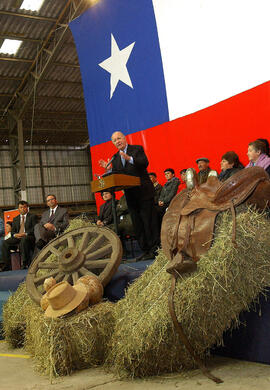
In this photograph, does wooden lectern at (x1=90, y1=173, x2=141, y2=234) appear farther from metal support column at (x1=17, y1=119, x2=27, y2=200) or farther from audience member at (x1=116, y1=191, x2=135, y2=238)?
metal support column at (x1=17, y1=119, x2=27, y2=200)

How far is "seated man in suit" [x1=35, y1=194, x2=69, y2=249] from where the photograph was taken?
4926mm

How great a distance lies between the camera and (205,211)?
200 centimetres

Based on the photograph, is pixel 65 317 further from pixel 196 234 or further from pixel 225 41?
pixel 225 41

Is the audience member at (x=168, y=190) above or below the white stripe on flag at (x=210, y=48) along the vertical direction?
below

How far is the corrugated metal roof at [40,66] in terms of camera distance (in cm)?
878

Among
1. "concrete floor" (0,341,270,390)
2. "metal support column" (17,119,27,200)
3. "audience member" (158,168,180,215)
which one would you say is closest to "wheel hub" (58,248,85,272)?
"concrete floor" (0,341,270,390)

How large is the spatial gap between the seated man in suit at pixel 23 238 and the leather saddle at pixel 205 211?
3695 millimetres

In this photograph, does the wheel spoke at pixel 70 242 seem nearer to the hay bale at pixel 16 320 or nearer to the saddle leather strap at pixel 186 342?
the hay bale at pixel 16 320

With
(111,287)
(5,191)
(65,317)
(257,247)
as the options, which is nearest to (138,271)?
(111,287)

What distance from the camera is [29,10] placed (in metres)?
8.60

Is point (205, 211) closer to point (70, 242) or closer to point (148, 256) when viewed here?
point (70, 242)

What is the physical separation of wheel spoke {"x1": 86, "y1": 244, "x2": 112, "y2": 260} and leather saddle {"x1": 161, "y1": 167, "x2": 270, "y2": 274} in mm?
912

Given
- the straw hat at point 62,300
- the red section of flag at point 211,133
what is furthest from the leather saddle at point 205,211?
the red section of flag at point 211,133

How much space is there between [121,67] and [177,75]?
108 centimetres
